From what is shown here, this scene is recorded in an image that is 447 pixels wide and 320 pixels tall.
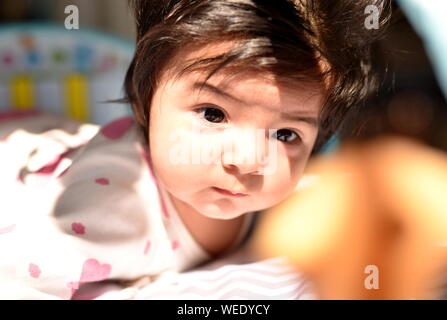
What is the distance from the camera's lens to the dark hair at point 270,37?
0.76 meters

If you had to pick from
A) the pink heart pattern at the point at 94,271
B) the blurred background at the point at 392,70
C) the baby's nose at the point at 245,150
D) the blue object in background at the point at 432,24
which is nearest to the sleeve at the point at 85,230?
the pink heart pattern at the point at 94,271

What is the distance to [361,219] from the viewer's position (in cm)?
106

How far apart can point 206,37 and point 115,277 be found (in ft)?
1.42

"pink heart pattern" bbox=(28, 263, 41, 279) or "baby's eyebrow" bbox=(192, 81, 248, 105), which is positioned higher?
"baby's eyebrow" bbox=(192, 81, 248, 105)

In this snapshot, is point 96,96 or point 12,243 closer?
point 12,243

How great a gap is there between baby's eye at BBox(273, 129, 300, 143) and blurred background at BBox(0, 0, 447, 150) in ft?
0.72

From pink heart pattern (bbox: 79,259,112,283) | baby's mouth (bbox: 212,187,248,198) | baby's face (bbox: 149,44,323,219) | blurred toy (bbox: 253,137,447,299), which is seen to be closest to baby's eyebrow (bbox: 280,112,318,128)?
baby's face (bbox: 149,44,323,219)

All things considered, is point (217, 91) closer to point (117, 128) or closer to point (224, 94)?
point (224, 94)

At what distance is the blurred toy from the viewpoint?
3.20 ft

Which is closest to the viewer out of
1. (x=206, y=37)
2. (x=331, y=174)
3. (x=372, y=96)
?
(x=206, y=37)

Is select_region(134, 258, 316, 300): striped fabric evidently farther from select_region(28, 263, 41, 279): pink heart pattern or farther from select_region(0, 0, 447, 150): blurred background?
select_region(0, 0, 447, 150): blurred background

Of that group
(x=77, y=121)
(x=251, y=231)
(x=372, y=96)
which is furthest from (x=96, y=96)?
(x=372, y=96)

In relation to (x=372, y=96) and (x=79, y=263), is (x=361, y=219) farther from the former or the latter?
(x=79, y=263)

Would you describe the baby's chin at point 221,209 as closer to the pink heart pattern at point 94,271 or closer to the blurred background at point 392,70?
the pink heart pattern at point 94,271
